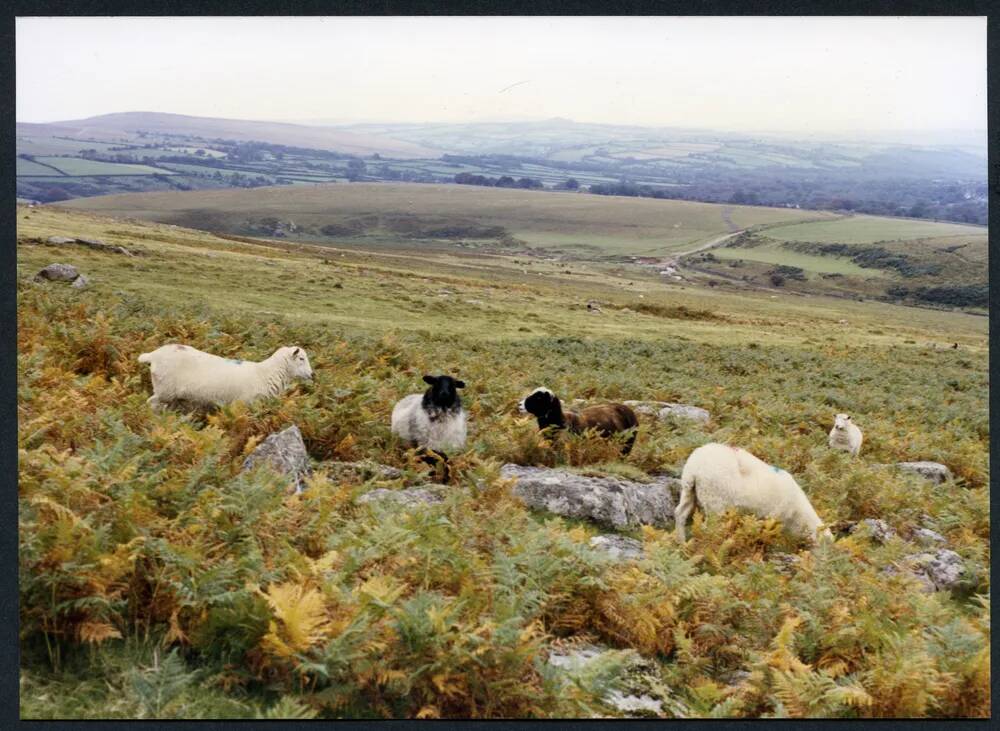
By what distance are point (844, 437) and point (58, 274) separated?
23625mm

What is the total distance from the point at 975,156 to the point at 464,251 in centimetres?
7094

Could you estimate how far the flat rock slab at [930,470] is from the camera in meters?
14.6

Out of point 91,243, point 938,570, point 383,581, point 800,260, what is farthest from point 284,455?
point 800,260

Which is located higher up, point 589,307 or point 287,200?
point 287,200

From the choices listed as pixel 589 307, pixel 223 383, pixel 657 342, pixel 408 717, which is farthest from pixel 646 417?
pixel 589 307

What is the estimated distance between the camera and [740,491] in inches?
371

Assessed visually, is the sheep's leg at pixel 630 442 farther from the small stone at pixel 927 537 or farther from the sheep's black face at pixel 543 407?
the small stone at pixel 927 537

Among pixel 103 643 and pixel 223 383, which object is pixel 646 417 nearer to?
pixel 223 383

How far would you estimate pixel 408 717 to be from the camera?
4770mm

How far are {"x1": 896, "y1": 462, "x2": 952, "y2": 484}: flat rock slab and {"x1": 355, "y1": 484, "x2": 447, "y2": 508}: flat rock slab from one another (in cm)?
1053

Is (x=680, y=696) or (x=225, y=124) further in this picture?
(x=225, y=124)

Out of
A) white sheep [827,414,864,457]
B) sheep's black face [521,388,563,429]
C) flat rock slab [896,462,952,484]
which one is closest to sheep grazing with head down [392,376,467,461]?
sheep's black face [521,388,563,429]

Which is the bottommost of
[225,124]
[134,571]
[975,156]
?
[134,571]

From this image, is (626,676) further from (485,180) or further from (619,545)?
(485,180)
